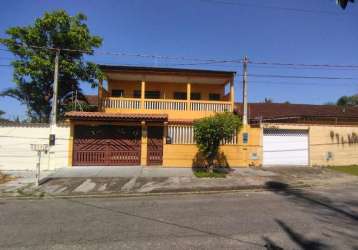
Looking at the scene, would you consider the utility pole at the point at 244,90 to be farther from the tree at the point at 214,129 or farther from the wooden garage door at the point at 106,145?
the wooden garage door at the point at 106,145

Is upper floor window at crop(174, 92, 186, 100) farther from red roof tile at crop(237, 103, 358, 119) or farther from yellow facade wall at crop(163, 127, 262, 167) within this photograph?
yellow facade wall at crop(163, 127, 262, 167)

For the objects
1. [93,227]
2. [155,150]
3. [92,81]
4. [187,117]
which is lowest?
[93,227]

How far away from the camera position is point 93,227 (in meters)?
5.73

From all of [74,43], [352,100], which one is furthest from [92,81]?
[352,100]

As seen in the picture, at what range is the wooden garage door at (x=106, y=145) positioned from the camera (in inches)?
569

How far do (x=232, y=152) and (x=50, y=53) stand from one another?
491 inches

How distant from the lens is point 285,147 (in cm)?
1630

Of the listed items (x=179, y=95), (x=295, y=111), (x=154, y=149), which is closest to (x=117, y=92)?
(x=179, y=95)

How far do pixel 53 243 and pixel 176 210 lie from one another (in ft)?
10.5

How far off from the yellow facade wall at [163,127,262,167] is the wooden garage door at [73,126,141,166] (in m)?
1.78

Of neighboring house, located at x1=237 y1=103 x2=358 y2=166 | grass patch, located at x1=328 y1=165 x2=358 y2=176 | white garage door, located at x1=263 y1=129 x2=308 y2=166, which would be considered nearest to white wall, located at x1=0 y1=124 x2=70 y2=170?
white garage door, located at x1=263 y1=129 x2=308 y2=166

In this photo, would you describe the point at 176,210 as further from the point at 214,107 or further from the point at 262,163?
the point at 214,107

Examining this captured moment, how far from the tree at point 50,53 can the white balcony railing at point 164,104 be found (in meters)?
1.90

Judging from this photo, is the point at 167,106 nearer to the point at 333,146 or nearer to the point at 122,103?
the point at 122,103
